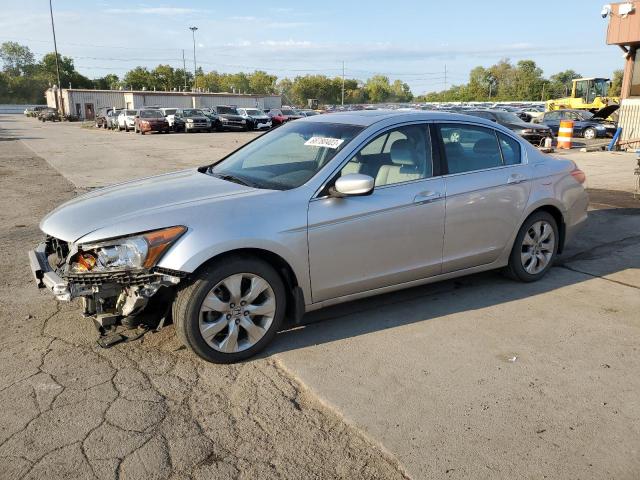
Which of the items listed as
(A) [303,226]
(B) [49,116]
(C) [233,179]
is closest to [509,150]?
(A) [303,226]

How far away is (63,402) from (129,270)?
845mm

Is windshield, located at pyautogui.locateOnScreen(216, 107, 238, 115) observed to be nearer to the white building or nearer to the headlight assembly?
the white building

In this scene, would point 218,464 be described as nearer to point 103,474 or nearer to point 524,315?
point 103,474

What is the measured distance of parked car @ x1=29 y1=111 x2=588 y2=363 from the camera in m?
3.42

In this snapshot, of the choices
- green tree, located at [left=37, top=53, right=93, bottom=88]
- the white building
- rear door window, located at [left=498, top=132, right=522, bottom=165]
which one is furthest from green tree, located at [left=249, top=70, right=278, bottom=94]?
rear door window, located at [left=498, top=132, right=522, bottom=165]

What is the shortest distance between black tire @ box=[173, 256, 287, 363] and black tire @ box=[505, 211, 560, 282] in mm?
2553

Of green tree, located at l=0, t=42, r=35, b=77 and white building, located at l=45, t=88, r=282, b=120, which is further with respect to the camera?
green tree, located at l=0, t=42, r=35, b=77

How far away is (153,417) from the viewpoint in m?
3.04

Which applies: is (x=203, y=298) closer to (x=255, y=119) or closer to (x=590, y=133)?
(x=590, y=133)

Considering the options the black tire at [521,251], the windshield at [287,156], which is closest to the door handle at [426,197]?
the windshield at [287,156]

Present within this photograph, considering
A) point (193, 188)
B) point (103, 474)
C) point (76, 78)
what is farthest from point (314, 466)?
point (76, 78)

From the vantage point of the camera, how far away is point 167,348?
12.6 ft

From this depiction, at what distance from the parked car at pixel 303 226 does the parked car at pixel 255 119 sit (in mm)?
35180

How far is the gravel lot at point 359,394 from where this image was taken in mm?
2695
